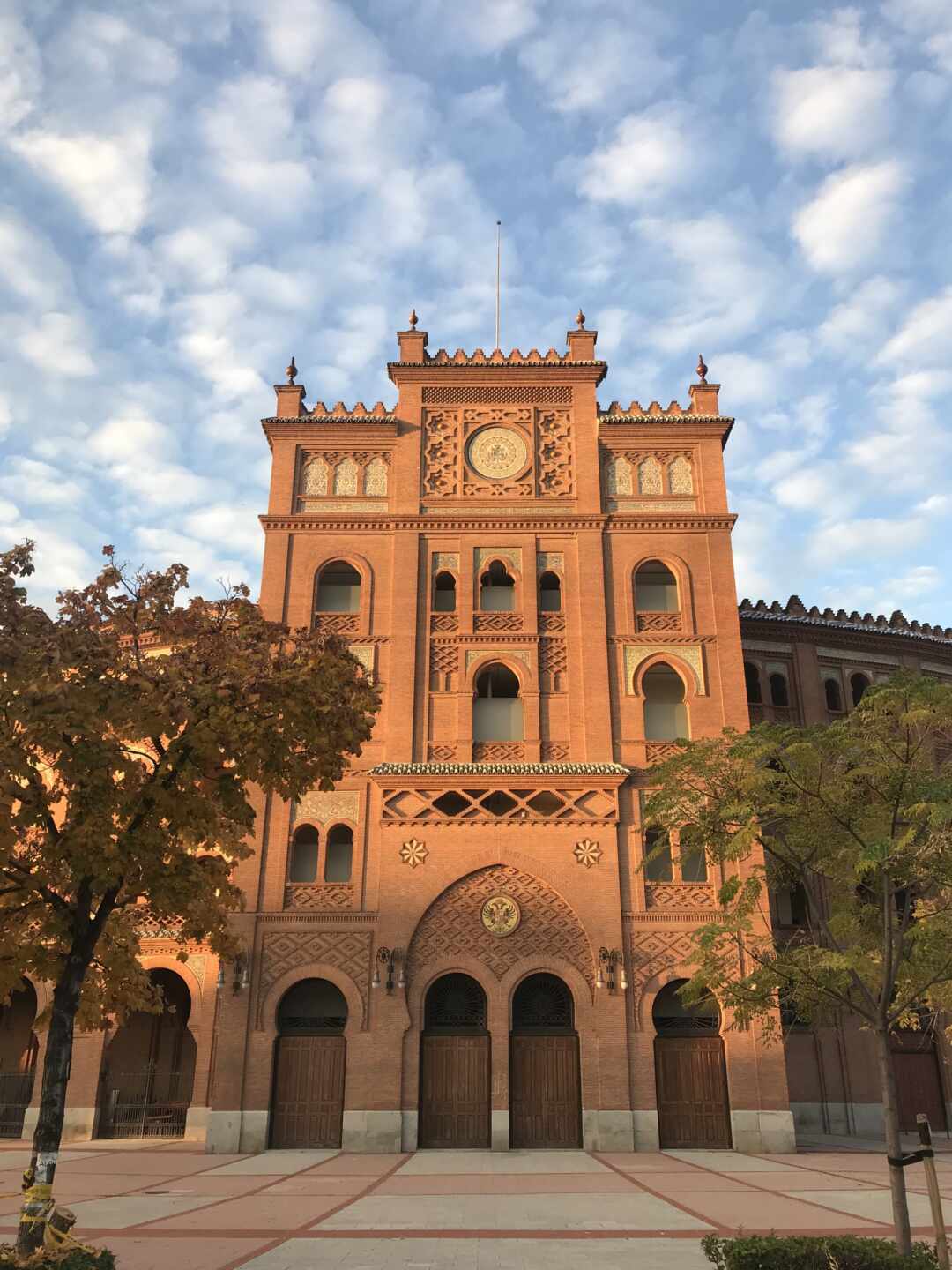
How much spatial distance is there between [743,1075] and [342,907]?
32.7 feet

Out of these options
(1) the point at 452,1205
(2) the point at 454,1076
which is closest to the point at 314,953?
(2) the point at 454,1076

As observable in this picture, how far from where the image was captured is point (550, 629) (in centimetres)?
2709

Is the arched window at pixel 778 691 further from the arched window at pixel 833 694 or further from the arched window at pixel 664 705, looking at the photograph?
the arched window at pixel 664 705

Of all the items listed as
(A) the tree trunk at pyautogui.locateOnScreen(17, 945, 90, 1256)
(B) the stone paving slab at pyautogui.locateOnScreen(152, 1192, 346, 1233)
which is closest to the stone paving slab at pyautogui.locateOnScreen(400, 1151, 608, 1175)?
(B) the stone paving slab at pyautogui.locateOnScreen(152, 1192, 346, 1233)

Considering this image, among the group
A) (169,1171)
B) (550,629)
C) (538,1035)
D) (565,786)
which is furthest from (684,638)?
(169,1171)

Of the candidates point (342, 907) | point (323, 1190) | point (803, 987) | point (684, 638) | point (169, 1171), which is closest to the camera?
point (803, 987)

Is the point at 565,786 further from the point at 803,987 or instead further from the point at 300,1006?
the point at 803,987

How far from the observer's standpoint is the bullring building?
897 inches

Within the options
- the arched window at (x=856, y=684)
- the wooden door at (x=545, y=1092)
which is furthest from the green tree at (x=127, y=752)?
the arched window at (x=856, y=684)

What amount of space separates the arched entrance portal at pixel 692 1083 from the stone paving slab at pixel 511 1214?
7.41 metres

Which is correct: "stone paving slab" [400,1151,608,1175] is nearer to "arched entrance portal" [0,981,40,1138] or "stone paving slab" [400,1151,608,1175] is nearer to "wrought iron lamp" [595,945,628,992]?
"wrought iron lamp" [595,945,628,992]

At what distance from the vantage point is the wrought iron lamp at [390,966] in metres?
23.0

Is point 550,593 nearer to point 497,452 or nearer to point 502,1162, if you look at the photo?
point 497,452

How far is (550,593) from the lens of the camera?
2777 cm
